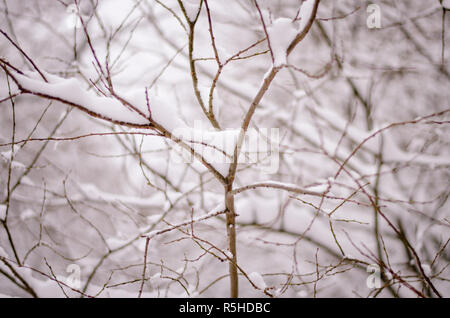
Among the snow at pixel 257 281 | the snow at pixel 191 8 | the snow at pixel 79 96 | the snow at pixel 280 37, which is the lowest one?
the snow at pixel 257 281

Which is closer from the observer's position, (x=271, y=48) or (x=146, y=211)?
(x=271, y=48)

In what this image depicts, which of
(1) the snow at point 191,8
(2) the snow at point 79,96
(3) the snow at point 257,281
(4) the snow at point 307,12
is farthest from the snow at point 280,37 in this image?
(3) the snow at point 257,281

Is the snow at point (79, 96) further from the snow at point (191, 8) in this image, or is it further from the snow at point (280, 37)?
the snow at point (280, 37)

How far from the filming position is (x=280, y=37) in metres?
1.16

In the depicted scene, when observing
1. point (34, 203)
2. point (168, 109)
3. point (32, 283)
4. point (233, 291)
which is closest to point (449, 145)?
point (233, 291)

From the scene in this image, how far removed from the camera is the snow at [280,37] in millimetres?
1136

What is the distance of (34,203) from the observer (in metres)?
3.86

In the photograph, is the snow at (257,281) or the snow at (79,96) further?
the snow at (257,281)

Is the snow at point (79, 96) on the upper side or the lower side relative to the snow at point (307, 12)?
lower

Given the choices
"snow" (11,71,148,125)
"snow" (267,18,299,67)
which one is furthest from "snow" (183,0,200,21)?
"snow" (11,71,148,125)

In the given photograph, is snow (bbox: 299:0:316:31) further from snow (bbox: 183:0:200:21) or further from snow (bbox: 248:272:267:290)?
snow (bbox: 248:272:267:290)

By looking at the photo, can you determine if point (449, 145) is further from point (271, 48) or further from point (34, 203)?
point (34, 203)
